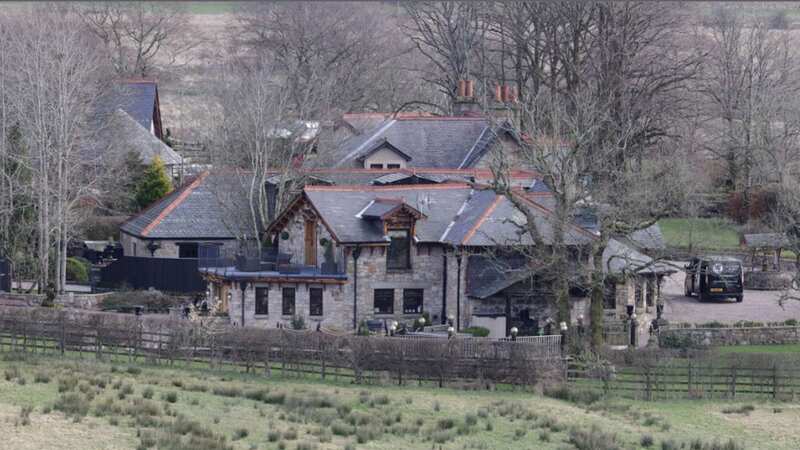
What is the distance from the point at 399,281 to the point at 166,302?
8682mm

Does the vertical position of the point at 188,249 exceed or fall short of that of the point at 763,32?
it falls short

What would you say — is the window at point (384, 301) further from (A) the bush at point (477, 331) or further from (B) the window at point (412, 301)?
(A) the bush at point (477, 331)

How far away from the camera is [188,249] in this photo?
65.1 m

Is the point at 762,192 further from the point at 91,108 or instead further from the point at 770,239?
the point at 91,108

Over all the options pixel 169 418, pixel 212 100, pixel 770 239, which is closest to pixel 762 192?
pixel 770 239

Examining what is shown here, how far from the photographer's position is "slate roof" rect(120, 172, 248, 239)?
213ft

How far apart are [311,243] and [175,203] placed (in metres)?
9.36

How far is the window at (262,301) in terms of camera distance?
57125mm

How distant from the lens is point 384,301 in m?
57.4

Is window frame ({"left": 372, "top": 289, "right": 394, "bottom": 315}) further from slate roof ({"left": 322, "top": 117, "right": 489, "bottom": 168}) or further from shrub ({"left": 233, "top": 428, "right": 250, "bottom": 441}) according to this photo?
shrub ({"left": 233, "top": 428, "right": 250, "bottom": 441})

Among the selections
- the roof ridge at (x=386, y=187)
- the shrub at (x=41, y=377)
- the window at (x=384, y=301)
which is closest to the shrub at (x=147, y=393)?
the shrub at (x=41, y=377)

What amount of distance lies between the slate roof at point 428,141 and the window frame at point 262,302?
14090 mm

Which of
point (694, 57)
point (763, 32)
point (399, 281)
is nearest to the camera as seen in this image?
point (399, 281)

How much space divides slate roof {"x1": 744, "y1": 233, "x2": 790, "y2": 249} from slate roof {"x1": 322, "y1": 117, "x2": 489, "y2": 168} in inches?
449
